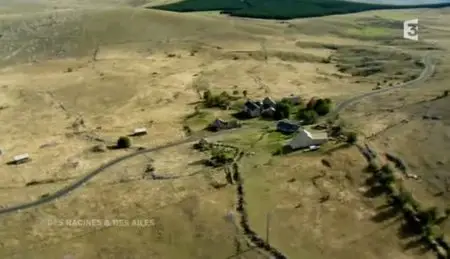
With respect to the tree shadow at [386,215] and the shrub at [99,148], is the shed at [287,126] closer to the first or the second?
the shrub at [99,148]

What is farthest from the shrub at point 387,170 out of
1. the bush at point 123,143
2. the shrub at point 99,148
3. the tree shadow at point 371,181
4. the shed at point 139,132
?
the shrub at point 99,148

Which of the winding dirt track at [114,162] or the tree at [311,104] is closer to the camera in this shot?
the winding dirt track at [114,162]

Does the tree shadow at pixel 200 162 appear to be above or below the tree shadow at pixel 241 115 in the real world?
above

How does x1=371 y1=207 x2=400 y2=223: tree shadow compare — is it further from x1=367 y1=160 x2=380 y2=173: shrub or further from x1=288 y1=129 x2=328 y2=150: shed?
x1=288 y1=129 x2=328 y2=150: shed

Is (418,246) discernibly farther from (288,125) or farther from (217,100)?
(217,100)

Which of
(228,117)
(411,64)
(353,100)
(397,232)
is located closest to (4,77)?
(228,117)
